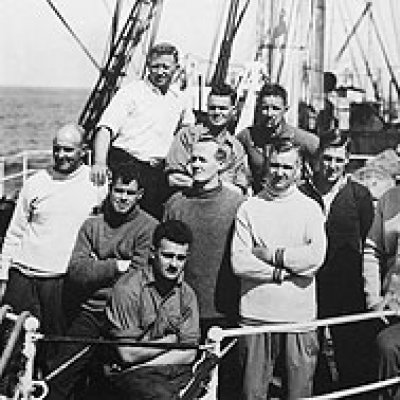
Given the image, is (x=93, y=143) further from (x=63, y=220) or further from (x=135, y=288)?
(x=135, y=288)

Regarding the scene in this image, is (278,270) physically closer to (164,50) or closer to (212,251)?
(212,251)

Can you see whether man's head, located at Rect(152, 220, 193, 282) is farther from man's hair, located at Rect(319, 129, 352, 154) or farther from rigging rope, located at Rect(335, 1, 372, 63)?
rigging rope, located at Rect(335, 1, 372, 63)

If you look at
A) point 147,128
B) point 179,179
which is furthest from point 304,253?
point 147,128

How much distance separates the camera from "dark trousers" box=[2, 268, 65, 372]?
2.20m

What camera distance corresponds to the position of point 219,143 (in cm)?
214

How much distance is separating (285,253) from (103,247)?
500 mm

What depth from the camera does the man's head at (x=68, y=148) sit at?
2115 mm

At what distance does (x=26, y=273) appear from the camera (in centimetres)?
220

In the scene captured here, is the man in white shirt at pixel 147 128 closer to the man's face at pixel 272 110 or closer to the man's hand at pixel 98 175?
the man's hand at pixel 98 175

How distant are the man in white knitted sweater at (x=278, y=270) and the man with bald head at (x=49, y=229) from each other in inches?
19.5

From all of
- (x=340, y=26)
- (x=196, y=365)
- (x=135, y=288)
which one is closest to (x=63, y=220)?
(x=135, y=288)

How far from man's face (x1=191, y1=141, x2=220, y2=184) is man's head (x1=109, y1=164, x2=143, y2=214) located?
0.17 m

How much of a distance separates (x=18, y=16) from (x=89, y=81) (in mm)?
347

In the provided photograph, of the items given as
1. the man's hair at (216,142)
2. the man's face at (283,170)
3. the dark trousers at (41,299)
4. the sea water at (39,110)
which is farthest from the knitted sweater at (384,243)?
the sea water at (39,110)
